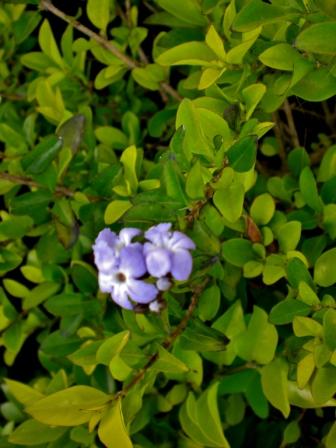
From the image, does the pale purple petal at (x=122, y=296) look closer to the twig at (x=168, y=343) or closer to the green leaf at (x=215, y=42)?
the twig at (x=168, y=343)

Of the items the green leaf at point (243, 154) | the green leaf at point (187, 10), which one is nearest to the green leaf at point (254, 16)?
the green leaf at point (243, 154)

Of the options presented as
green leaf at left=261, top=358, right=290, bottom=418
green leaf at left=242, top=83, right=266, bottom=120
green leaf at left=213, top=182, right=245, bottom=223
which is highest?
green leaf at left=242, top=83, right=266, bottom=120

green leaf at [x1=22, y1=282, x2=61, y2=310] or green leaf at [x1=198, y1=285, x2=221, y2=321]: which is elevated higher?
green leaf at [x1=198, y1=285, x2=221, y2=321]

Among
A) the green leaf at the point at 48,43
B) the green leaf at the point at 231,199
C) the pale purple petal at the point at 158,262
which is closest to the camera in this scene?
the pale purple petal at the point at 158,262

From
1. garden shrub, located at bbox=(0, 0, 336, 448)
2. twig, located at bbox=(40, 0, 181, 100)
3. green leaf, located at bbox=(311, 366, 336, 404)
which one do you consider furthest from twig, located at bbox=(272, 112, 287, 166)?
green leaf, located at bbox=(311, 366, 336, 404)

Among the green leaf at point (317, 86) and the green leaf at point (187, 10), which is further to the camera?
the green leaf at point (187, 10)

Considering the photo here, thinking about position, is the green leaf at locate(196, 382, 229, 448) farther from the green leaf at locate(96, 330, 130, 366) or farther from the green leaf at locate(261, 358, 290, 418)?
the green leaf at locate(96, 330, 130, 366)
